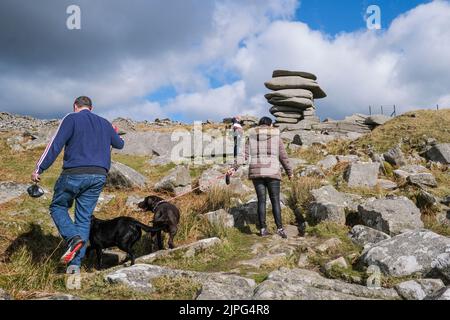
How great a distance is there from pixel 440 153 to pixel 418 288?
397 inches

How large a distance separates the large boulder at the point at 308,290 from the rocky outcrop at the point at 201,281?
0.67 ft

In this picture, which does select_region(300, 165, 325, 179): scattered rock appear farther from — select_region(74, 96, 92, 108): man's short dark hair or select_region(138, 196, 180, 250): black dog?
select_region(74, 96, 92, 108): man's short dark hair

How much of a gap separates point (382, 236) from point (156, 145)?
12429mm

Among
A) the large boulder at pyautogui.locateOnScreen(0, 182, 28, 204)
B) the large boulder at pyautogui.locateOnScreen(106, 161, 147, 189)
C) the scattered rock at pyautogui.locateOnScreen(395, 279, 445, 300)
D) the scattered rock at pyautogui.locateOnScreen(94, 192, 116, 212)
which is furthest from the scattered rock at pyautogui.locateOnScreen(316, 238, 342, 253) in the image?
the large boulder at pyautogui.locateOnScreen(0, 182, 28, 204)

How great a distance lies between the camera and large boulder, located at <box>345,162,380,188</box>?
10297 mm

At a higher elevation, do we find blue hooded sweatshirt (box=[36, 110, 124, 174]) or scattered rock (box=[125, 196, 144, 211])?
blue hooded sweatshirt (box=[36, 110, 124, 174])

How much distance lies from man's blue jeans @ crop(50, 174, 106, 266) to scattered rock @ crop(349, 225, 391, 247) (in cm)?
404

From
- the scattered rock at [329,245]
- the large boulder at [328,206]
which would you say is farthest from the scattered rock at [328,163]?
the scattered rock at [329,245]

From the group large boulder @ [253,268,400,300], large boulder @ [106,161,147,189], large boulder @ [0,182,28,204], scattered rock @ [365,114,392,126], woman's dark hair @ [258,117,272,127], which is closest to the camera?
large boulder @ [253,268,400,300]

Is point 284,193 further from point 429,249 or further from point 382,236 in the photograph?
point 429,249

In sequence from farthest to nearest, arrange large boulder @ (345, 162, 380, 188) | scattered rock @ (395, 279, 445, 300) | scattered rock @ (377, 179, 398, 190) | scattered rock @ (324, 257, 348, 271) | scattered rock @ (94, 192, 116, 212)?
large boulder @ (345, 162, 380, 188), scattered rock @ (377, 179, 398, 190), scattered rock @ (94, 192, 116, 212), scattered rock @ (324, 257, 348, 271), scattered rock @ (395, 279, 445, 300)

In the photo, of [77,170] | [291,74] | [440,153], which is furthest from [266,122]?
[291,74]

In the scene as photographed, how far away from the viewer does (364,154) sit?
1485cm
